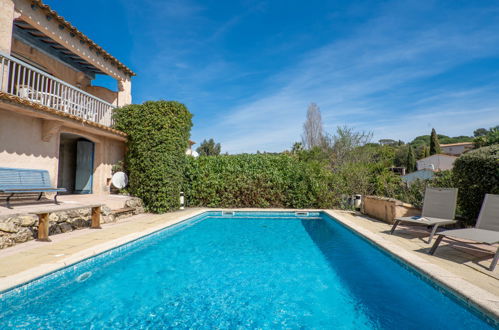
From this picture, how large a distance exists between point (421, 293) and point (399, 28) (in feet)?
36.8

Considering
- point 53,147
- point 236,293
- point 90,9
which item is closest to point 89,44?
point 90,9

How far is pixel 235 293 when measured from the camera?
3.99 metres

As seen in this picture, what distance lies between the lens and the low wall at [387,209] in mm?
8031

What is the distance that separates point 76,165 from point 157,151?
4.36 metres

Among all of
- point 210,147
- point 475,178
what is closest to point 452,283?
point 475,178

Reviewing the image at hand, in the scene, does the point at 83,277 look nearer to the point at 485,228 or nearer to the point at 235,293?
the point at 235,293

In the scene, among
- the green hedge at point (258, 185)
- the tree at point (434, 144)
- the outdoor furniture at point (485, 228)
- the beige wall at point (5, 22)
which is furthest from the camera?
the tree at point (434, 144)

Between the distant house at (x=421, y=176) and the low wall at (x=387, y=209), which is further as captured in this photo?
the distant house at (x=421, y=176)

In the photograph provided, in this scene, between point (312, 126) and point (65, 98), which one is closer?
point (65, 98)

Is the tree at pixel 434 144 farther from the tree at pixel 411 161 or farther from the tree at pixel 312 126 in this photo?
the tree at pixel 312 126

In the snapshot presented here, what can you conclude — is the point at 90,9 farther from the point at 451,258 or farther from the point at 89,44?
the point at 451,258

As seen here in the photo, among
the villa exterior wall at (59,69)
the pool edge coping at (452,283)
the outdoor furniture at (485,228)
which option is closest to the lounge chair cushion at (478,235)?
the outdoor furniture at (485,228)

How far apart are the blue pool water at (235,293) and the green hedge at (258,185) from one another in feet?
18.8

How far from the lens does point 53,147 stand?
341 inches
